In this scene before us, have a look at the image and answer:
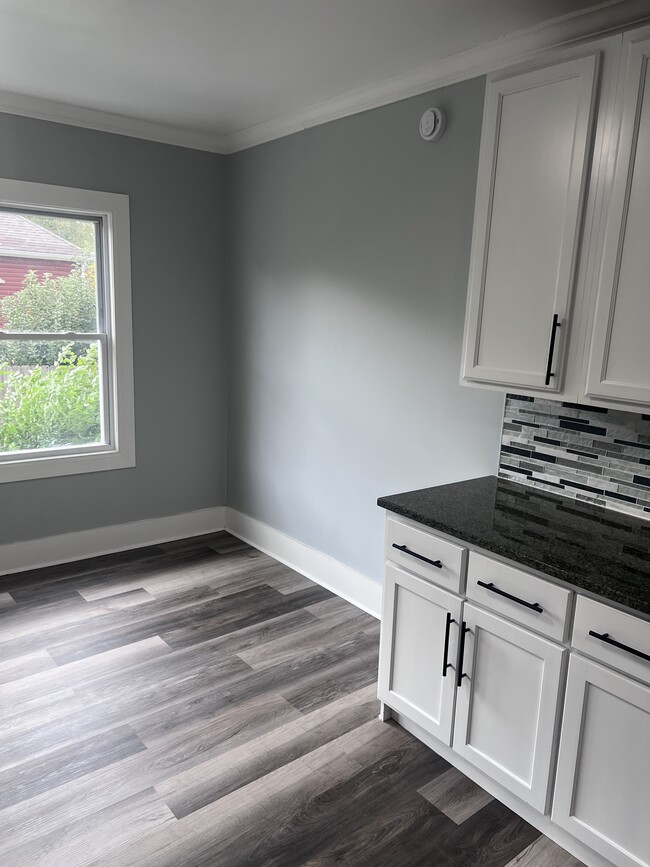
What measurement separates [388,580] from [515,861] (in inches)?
35.6

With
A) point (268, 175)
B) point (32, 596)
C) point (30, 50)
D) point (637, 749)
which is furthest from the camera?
point (268, 175)

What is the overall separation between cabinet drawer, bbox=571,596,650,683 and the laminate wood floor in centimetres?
68

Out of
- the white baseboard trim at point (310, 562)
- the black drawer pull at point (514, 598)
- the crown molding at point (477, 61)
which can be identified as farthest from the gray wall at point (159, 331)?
the black drawer pull at point (514, 598)

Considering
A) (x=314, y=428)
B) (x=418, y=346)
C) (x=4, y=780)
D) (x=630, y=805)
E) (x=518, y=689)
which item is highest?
(x=418, y=346)

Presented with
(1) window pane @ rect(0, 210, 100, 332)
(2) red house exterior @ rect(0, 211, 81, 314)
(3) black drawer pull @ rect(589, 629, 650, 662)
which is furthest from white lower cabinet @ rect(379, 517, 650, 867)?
(2) red house exterior @ rect(0, 211, 81, 314)

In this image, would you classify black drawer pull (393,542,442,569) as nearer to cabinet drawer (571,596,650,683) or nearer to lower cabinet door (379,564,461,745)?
lower cabinet door (379,564,461,745)

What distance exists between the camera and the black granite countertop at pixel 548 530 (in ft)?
5.50

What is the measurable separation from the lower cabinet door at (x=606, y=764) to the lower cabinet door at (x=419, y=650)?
0.42 m

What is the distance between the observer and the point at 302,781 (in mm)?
2145

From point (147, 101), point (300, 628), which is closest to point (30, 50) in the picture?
point (147, 101)

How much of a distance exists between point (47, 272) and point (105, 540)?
1.61 meters

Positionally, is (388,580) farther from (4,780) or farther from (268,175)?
(268,175)

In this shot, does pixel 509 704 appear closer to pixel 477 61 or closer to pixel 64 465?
pixel 477 61

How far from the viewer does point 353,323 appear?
3254mm
